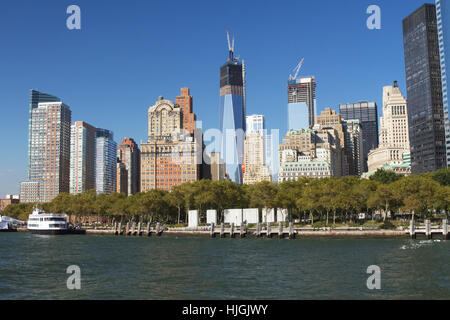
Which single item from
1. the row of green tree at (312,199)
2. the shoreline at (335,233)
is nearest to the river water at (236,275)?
the shoreline at (335,233)

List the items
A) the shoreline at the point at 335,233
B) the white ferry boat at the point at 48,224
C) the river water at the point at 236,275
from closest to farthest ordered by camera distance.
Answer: the river water at the point at 236,275, the shoreline at the point at 335,233, the white ferry boat at the point at 48,224

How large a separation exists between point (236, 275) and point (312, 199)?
80.0 metres

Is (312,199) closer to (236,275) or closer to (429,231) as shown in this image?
(429,231)

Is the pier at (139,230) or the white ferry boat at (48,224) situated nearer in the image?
the pier at (139,230)

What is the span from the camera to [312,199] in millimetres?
128625

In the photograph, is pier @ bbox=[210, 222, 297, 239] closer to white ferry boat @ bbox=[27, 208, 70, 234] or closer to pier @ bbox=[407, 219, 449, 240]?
pier @ bbox=[407, 219, 449, 240]

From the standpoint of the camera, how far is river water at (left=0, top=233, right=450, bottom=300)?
41.2m

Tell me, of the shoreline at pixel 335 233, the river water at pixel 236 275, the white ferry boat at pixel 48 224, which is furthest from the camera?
the white ferry boat at pixel 48 224

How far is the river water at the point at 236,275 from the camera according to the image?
41.2 metres

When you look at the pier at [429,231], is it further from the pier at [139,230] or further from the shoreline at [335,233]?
the pier at [139,230]

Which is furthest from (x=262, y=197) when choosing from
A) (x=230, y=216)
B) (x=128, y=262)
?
(x=128, y=262)

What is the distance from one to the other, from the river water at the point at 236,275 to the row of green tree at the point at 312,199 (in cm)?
4548

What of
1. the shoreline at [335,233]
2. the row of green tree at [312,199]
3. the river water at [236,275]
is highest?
the row of green tree at [312,199]
